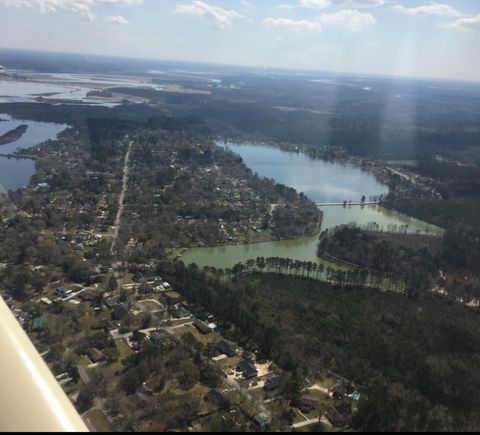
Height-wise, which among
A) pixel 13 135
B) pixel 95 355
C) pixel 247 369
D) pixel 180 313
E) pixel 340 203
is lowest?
pixel 340 203

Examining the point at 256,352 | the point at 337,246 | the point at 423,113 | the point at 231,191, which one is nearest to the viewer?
the point at 256,352

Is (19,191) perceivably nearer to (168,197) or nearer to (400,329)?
(168,197)

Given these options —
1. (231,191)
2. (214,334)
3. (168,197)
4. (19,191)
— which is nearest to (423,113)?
(231,191)

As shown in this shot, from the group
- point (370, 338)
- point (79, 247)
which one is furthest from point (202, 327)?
point (79, 247)

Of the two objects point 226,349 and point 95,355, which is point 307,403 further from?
point 95,355

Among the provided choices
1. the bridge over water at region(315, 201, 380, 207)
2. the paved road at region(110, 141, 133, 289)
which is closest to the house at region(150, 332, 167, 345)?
the paved road at region(110, 141, 133, 289)

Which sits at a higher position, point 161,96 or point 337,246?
point 161,96

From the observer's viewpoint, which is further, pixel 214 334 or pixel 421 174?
pixel 421 174

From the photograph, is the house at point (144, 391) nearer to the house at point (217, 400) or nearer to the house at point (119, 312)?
the house at point (217, 400)
